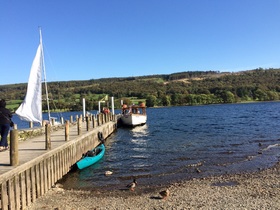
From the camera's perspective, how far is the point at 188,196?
435 inches

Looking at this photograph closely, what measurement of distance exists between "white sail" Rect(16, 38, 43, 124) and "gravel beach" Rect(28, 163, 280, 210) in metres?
14.9

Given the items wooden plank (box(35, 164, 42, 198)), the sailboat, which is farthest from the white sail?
wooden plank (box(35, 164, 42, 198))

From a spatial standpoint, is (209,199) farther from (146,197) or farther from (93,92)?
(93,92)

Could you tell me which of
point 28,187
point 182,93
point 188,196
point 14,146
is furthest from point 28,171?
point 182,93

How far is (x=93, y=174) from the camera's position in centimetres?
1554

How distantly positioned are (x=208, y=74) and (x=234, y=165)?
603 ft

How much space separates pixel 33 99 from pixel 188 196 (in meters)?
19.5

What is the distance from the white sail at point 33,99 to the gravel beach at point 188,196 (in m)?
14.9

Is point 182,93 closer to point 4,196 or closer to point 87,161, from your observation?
point 87,161

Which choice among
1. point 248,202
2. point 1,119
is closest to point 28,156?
point 1,119

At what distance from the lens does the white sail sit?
1011 inches

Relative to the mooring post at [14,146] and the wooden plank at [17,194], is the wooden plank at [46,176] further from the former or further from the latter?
the wooden plank at [17,194]

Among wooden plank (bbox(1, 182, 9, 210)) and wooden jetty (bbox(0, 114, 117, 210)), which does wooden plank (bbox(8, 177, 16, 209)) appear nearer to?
wooden jetty (bbox(0, 114, 117, 210))

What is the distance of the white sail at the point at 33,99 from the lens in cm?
2567
